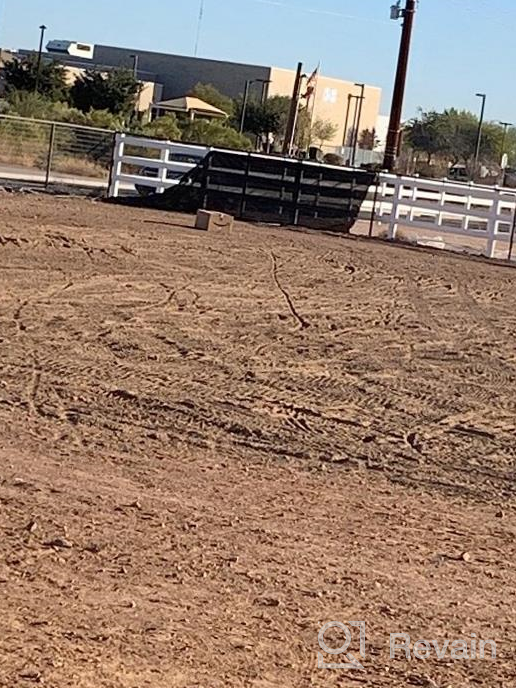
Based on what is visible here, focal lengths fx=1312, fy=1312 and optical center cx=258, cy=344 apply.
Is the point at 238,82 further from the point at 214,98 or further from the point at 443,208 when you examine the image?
the point at 443,208

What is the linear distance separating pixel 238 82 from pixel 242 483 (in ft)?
316

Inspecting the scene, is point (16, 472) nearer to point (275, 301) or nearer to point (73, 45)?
point (275, 301)

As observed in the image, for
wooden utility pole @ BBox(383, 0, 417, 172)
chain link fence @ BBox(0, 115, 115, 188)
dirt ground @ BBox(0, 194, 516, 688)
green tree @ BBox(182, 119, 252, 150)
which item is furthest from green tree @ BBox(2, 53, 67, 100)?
dirt ground @ BBox(0, 194, 516, 688)

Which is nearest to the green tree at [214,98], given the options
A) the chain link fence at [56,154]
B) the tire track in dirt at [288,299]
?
the chain link fence at [56,154]

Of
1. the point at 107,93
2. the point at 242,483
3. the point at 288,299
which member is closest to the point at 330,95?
the point at 107,93

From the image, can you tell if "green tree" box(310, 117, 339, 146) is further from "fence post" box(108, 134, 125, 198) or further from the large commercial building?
"fence post" box(108, 134, 125, 198)

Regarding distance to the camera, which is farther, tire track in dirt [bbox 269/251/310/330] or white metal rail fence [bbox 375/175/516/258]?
white metal rail fence [bbox 375/175/516/258]

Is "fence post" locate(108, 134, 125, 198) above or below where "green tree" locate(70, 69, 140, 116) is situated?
below

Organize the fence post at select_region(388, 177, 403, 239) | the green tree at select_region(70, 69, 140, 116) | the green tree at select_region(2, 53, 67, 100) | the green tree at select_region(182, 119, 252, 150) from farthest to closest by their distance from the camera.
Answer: the green tree at select_region(2, 53, 67, 100)
the green tree at select_region(70, 69, 140, 116)
the green tree at select_region(182, 119, 252, 150)
the fence post at select_region(388, 177, 403, 239)

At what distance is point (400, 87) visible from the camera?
123 feet

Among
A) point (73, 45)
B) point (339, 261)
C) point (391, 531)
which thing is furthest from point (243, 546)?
point (73, 45)

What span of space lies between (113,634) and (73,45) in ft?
400

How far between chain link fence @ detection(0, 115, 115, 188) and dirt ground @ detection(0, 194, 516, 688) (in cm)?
1976

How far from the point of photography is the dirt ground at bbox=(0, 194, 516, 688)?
5453 mm
